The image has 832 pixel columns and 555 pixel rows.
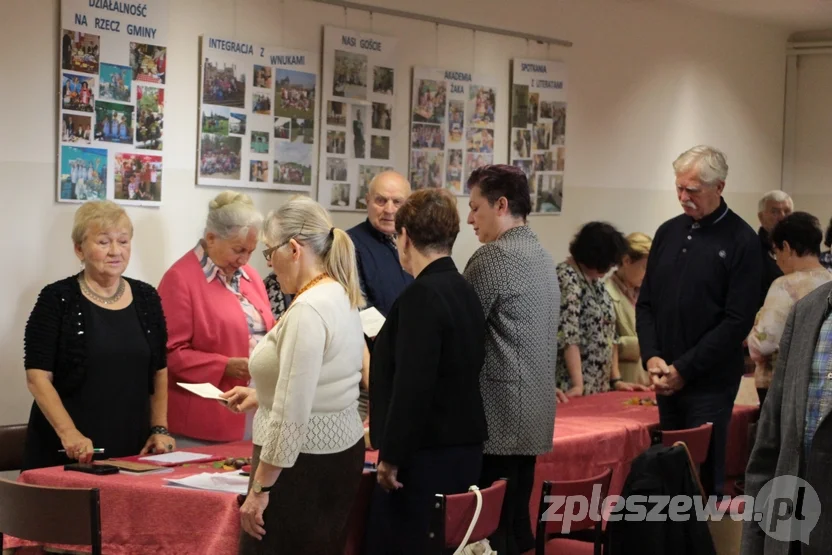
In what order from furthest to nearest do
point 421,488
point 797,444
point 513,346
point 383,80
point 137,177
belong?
point 383,80
point 137,177
point 513,346
point 421,488
point 797,444

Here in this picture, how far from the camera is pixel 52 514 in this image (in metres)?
3.13

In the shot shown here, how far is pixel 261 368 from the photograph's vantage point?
3.10 meters

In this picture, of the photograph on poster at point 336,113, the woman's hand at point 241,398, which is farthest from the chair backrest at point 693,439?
the photograph on poster at point 336,113

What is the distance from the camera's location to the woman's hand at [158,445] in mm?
3943

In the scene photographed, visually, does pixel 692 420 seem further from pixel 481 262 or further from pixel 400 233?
pixel 400 233

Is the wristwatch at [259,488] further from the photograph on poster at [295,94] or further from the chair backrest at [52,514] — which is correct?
the photograph on poster at [295,94]

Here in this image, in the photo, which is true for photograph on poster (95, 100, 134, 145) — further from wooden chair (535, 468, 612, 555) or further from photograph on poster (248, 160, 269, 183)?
wooden chair (535, 468, 612, 555)

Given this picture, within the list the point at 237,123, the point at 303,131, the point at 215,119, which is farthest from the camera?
the point at 303,131

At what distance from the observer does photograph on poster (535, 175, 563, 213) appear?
7148mm

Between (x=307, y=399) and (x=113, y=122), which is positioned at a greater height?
(x=113, y=122)

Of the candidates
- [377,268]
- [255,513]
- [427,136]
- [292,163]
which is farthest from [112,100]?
[255,513]

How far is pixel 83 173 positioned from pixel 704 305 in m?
2.62

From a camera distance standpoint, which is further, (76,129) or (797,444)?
(76,129)

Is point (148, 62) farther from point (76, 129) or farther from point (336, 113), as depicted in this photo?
point (336, 113)
